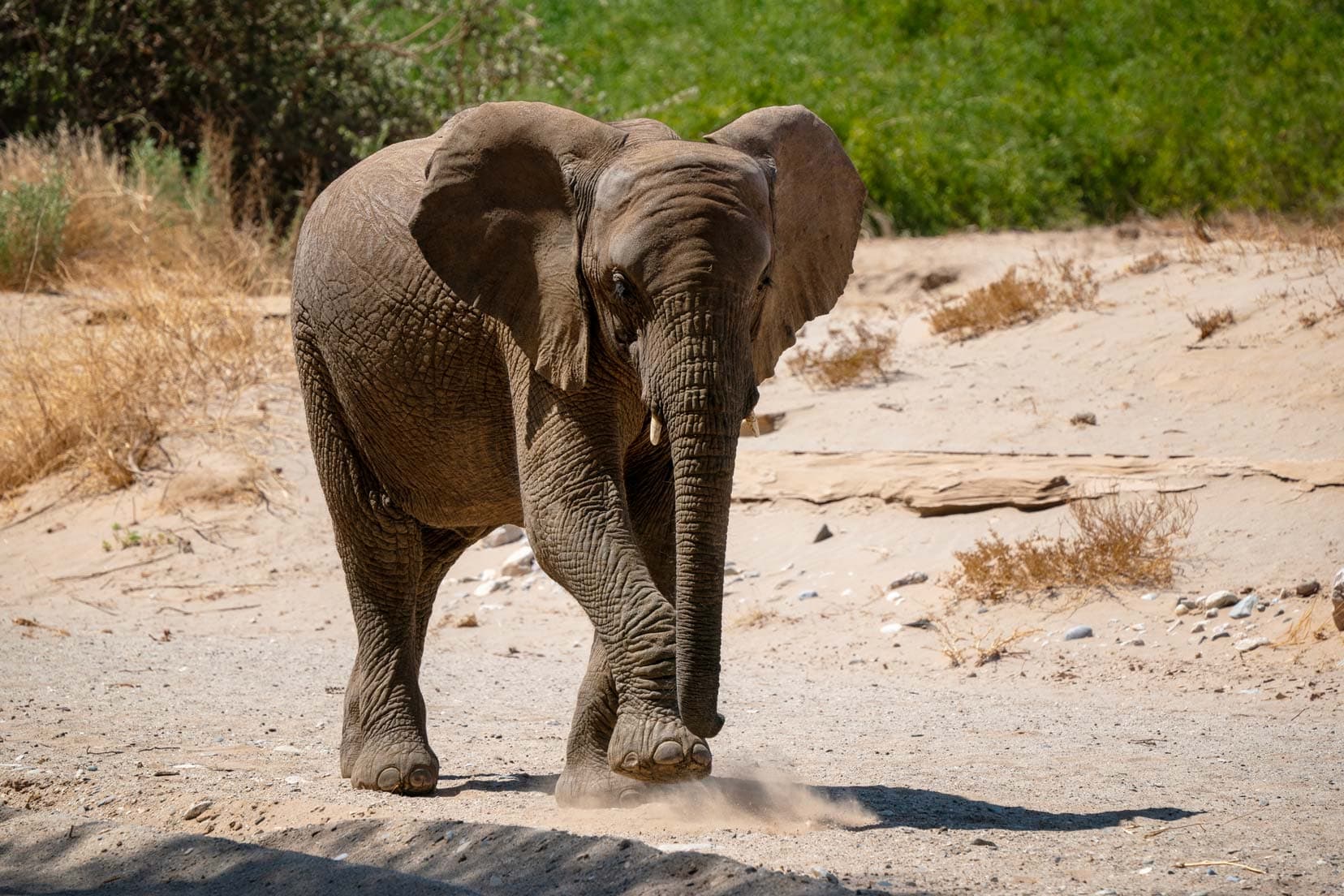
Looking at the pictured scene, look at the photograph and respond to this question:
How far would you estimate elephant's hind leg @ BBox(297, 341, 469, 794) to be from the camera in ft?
20.4

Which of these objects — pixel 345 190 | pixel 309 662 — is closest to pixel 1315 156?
pixel 309 662

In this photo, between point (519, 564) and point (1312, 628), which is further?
point (519, 564)

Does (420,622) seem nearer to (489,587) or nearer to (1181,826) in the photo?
(1181,826)

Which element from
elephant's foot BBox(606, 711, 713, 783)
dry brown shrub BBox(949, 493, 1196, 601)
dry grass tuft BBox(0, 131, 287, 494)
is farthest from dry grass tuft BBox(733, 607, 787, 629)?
dry grass tuft BBox(0, 131, 287, 494)

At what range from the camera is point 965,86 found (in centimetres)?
2014

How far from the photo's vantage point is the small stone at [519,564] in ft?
34.8

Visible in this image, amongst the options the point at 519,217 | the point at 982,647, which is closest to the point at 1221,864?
the point at 519,217

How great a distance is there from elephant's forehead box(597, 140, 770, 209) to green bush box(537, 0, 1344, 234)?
13324 mm

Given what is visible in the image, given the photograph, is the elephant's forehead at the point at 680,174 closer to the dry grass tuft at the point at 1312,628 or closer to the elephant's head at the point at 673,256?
the elephant's head at the point at 673,256

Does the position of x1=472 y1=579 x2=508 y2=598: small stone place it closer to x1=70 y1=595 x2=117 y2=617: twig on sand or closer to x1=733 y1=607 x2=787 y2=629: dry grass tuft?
x1=733 y1=607 x2=787 y2=629: dry grass tuft

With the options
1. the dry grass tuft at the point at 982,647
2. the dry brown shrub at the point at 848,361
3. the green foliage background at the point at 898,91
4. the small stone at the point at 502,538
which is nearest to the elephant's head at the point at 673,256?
the dry grass tuft at the point at 982,647

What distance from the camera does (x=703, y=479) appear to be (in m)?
4.56

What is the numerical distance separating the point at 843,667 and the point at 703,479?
4.17m

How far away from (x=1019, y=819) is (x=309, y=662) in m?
5.04
